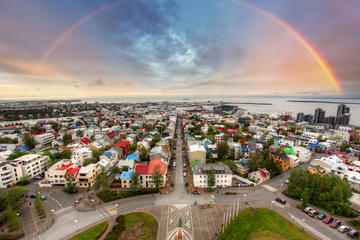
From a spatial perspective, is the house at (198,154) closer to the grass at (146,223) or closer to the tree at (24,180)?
the grass at (146,223)

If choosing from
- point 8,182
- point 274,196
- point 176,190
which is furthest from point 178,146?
point 8,182

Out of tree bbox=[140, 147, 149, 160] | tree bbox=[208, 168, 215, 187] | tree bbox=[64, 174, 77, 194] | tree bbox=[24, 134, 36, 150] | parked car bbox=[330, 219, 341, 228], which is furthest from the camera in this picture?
tree bbox=[24, 134, 36, 150]

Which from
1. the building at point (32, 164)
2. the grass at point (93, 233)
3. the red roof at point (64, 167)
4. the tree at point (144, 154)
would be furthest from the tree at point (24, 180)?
the tree at point (144, 154)

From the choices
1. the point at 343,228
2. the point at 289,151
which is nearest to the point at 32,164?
the point at 343,228

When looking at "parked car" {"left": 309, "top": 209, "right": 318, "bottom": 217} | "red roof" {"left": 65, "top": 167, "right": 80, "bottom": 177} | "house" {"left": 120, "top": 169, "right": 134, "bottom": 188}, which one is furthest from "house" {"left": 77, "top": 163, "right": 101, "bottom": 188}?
"parked car" {"left": 309, "top": 209, "right": 318, "bottom": 217}

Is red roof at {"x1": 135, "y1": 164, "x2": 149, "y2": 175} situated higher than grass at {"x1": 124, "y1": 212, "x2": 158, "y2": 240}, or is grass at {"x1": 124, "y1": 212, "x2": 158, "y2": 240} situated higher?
red roof at {"x1": 135, "y1": 164, "x2": 149, "y2": 175}

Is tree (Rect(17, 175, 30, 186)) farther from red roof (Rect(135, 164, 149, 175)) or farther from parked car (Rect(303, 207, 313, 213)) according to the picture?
parked car (Rect(303, 207, 313, 213))
